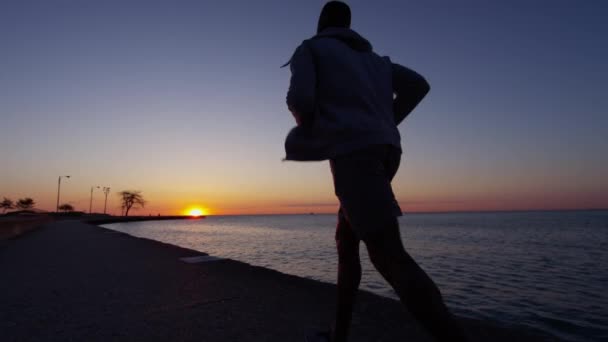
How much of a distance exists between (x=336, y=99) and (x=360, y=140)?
0.22 m

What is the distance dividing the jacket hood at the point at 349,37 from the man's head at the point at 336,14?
0.10 metres

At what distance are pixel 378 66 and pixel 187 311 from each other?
2.56 metres

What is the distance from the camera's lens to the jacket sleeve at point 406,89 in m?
1.79

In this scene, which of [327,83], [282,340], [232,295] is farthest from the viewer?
[232,295]

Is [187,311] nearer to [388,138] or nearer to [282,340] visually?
[282,340]

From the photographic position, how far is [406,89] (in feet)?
5.94

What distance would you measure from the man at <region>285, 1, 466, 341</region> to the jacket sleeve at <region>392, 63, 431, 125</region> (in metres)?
0.07

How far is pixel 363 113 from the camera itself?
1.48m

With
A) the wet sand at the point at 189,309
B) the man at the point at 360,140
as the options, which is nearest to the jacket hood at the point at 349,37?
the man at the point at 360,140

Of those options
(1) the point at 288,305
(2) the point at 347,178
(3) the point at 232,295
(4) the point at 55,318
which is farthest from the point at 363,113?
(4) the point at 55,318

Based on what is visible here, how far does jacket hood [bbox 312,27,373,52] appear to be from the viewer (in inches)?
64.6

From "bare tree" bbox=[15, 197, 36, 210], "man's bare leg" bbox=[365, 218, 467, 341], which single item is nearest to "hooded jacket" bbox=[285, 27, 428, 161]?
"man's bare leg" bbox=[365, 218, 467, 341]

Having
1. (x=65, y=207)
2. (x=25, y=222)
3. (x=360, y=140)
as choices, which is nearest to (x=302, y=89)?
(x=360, y=140)

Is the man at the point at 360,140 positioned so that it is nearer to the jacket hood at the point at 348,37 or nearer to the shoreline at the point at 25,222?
the jacket hood at the point at 348,37
